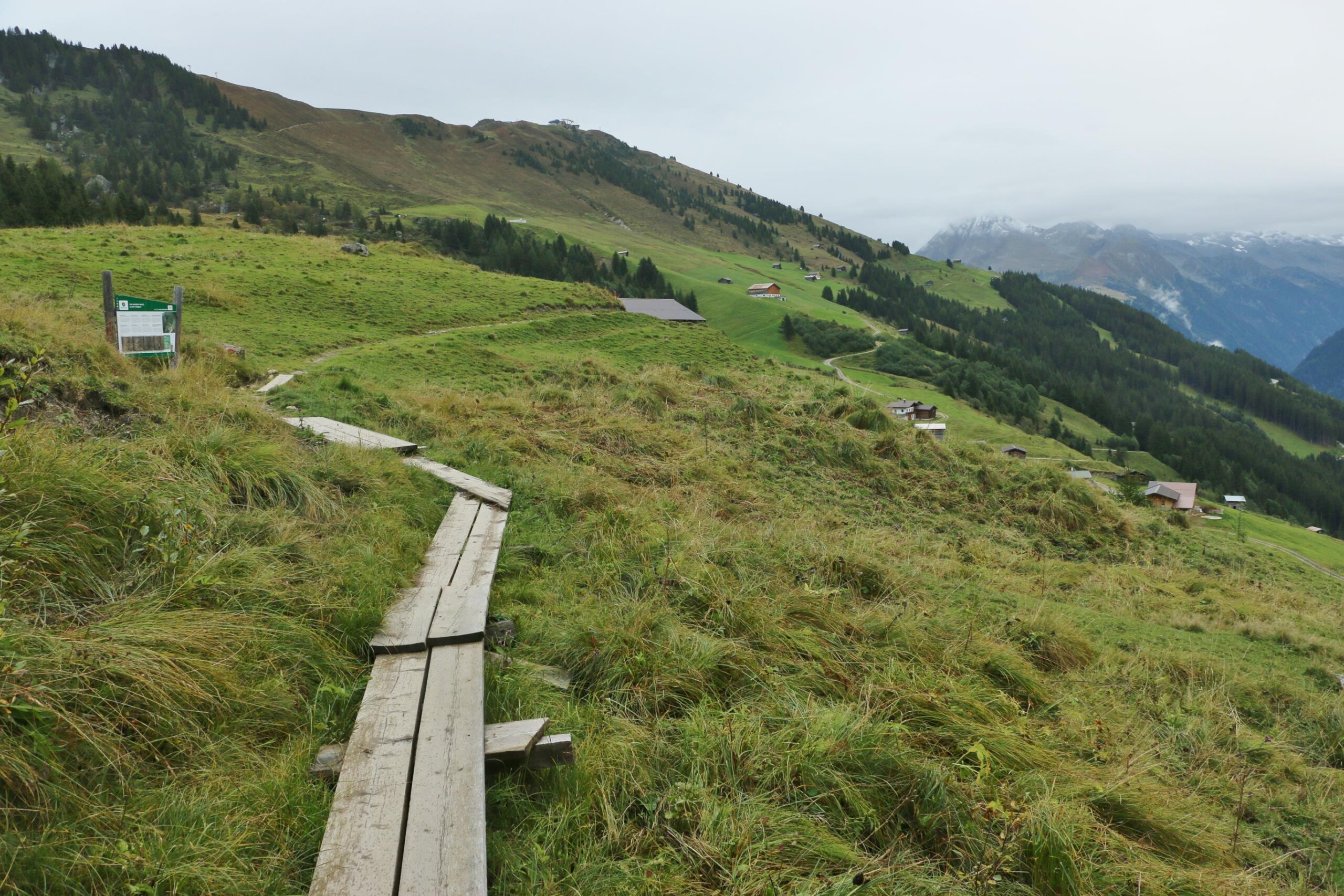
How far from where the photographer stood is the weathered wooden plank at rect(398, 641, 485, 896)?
274 centimetres

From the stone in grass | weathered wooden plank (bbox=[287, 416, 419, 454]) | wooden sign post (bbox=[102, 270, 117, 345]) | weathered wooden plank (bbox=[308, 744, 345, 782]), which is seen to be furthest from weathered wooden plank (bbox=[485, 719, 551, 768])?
wooden sign post (bbox=[102, 270, 117, 345])

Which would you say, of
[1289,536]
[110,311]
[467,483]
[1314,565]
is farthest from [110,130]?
[1289,536]

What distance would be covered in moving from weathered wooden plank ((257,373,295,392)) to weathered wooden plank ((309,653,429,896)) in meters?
11.7

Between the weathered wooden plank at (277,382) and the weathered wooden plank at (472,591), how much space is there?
9068 millimetres

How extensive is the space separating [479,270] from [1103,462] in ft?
260

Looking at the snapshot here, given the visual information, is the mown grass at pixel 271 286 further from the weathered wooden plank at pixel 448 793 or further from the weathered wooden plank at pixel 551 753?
the weathered wooden plank at pixel 551 753

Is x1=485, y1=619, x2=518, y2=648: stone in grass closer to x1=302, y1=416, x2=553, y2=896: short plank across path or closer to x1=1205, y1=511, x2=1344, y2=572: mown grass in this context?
x1=302, y1=416, x2=553, y2=896: short plank across path

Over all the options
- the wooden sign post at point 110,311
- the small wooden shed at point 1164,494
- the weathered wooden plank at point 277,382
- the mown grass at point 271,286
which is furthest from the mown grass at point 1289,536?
the wooden sign post at point 110,311

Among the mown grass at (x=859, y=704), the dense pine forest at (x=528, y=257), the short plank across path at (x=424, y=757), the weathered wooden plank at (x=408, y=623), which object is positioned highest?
the dense pine forest at (x=528, y=257)

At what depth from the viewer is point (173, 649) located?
12.1 feet

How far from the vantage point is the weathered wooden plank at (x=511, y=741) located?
3.54 meters

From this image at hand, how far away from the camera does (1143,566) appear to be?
15.0m

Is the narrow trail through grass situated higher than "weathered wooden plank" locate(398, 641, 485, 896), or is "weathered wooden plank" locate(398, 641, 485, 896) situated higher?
"weathered wooden plank" locate(398, 641, 485, 896)

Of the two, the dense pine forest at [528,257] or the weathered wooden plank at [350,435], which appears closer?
the weathered wooden plank at [350,435]
